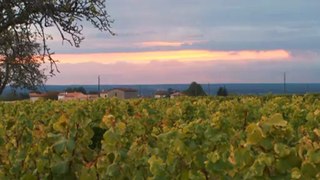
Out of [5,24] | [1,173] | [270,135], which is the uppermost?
[5,24]

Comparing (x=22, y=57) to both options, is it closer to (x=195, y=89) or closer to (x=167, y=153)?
(x=167, y=153)

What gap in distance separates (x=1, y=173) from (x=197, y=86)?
36.4 m

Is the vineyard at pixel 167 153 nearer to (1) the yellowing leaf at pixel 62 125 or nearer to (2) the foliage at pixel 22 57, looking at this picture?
(1) the yellowing leaf at pixel 62 125

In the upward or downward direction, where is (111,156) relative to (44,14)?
downward

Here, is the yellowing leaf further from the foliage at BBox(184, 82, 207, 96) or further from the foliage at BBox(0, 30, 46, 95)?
the foliage at BBox(184, 82, 207, 96)

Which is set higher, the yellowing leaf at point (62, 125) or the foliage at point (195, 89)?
the yellowing leaf at point (62, 125)

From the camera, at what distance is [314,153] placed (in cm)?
271

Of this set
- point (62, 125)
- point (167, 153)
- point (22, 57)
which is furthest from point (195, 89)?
point (167, 153)

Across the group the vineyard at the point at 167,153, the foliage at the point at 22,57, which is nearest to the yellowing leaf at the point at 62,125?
the vineyard at the point at 167,153

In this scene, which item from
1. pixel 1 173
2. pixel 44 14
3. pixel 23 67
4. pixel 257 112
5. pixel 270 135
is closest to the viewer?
pixel 270 135

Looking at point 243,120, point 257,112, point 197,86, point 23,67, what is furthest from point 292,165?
point 197,86

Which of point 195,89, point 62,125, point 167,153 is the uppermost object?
point 62,125

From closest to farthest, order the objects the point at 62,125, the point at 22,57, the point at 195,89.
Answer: the point at 62,125 → the point at 22,57 → the point at 195,89

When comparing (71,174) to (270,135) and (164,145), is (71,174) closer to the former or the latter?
(164,145)
